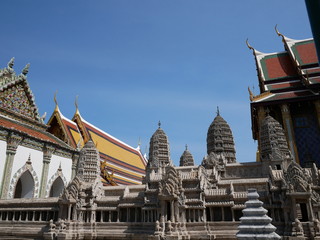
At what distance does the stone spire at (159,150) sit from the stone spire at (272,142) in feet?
24.3

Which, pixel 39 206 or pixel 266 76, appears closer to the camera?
pixel 39 206

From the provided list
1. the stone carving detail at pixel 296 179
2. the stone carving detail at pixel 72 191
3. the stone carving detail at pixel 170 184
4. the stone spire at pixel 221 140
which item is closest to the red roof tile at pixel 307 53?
the stone spire at pixel 221 140

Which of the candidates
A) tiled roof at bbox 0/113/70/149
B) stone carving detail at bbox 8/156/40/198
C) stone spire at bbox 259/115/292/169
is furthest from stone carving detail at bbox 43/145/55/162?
stone spire at bbox 259/115/292/169

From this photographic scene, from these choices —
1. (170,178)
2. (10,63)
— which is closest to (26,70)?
(10,63)

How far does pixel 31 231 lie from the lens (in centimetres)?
1442

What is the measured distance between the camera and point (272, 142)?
19.3m

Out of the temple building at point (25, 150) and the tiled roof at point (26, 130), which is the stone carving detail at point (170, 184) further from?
the tiled roof at point (26, 130)

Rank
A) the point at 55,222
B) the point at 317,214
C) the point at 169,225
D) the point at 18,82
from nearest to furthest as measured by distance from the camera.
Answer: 1. the point at 317,214
2. the point at 169,225
3. the point at 55,222
4. the point at 18,82

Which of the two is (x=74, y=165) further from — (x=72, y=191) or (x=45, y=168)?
(x=72, y=191)

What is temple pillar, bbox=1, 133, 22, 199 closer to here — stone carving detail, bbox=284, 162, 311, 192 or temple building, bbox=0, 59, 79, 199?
temple building, bbox=0, 59, 79, 199

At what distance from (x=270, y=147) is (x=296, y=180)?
8816 millimetres

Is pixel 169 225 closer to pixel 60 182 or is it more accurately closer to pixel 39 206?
pixel 39 206

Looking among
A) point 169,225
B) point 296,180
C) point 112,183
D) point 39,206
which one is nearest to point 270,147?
point 296,180

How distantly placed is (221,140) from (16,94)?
16928 millimetres
